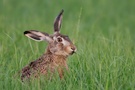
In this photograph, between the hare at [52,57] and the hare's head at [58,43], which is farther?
the hare's head at [58,43]

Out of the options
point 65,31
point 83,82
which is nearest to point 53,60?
point 83,82

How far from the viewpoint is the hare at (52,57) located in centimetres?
633

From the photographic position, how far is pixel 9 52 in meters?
7.46

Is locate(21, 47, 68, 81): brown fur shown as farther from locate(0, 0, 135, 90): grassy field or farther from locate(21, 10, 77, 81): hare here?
→ locate(0, 0, 135, 90): grassy field

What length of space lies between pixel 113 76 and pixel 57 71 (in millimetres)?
744

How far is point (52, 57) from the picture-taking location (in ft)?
22.0

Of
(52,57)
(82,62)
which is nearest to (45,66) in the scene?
(52,57)

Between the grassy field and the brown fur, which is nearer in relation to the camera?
the grassy field

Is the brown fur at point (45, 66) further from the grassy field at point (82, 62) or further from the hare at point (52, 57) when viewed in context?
the grassy field at point (82, 62)

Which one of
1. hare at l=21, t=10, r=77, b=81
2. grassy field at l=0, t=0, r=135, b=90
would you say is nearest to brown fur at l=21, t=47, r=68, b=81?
hare at l=21, t=10, r=77, b=81

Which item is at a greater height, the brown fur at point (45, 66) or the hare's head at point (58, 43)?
the hare's head at point (58, 43)

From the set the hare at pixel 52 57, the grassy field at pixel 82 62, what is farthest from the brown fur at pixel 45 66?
the grassy field at pixel 82 62

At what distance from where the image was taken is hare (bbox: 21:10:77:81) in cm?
633

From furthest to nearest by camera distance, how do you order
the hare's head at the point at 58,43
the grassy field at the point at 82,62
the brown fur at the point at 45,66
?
the hare's head at the point at 58,43, the brown fur at the point at 45,66, the grassy field at the point at 82,62
